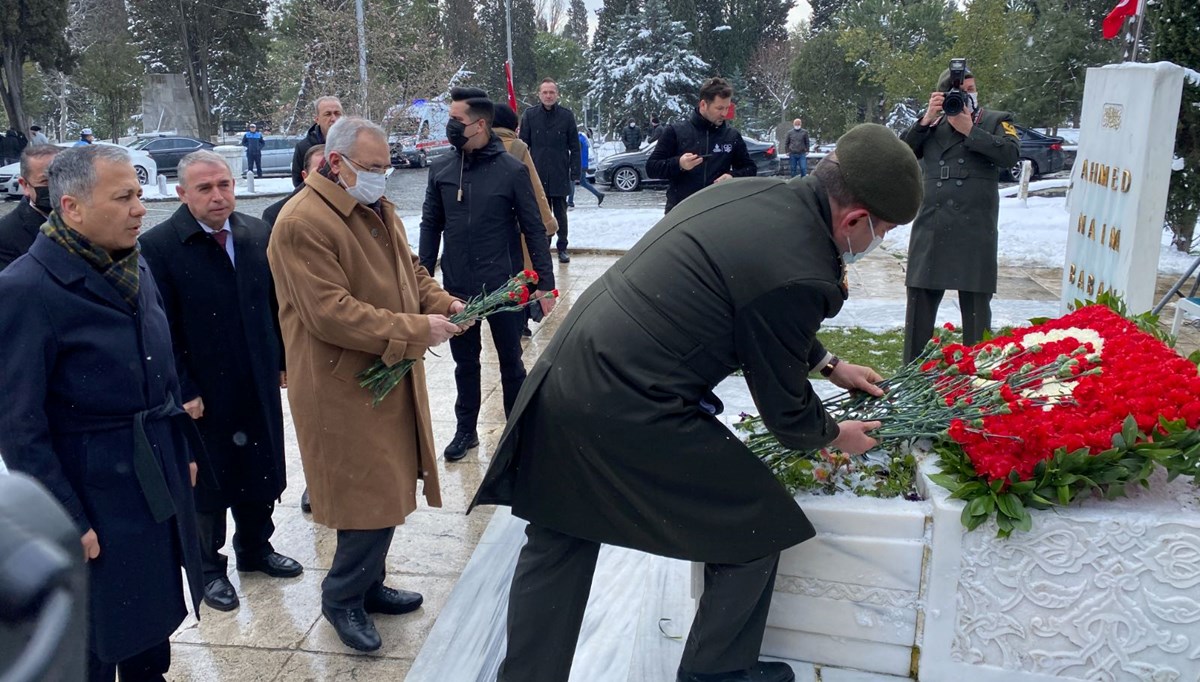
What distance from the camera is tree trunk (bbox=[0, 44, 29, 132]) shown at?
1120 inches

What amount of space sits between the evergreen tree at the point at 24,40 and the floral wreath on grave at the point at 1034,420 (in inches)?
1259

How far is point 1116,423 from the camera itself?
2.85 m

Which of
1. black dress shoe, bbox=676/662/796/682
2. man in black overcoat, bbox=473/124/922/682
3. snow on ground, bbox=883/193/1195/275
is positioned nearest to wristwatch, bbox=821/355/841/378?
man in black overcoat, bbox=473/124/922/682

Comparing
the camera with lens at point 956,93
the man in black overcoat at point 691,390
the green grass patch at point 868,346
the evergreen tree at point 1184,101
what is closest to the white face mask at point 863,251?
the man in black overcoat at point 691,390

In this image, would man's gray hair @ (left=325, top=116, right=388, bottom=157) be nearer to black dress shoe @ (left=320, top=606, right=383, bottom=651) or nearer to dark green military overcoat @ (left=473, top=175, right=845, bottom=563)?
dark green military overcoat @ (left=473, top=175, right=845, bottom=563)

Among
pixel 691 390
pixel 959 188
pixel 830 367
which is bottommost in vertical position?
pixel 830 367

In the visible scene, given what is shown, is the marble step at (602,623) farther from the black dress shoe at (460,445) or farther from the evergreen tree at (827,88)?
the evergreen tree at (827,88)

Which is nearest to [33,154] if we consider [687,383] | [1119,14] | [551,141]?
[687,383]

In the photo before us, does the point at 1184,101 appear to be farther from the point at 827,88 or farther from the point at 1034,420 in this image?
the point at 827,88

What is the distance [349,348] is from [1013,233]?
10953 millimetres

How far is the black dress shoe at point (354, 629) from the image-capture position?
331 centimetres

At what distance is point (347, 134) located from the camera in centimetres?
324

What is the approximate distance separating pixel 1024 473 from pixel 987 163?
3.29m

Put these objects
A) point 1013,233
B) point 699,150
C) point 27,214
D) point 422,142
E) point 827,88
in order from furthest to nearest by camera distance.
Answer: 1. point 827,88
2. point 422,142
3. point 1013,233
4. point 699,150
5. point 27,214
